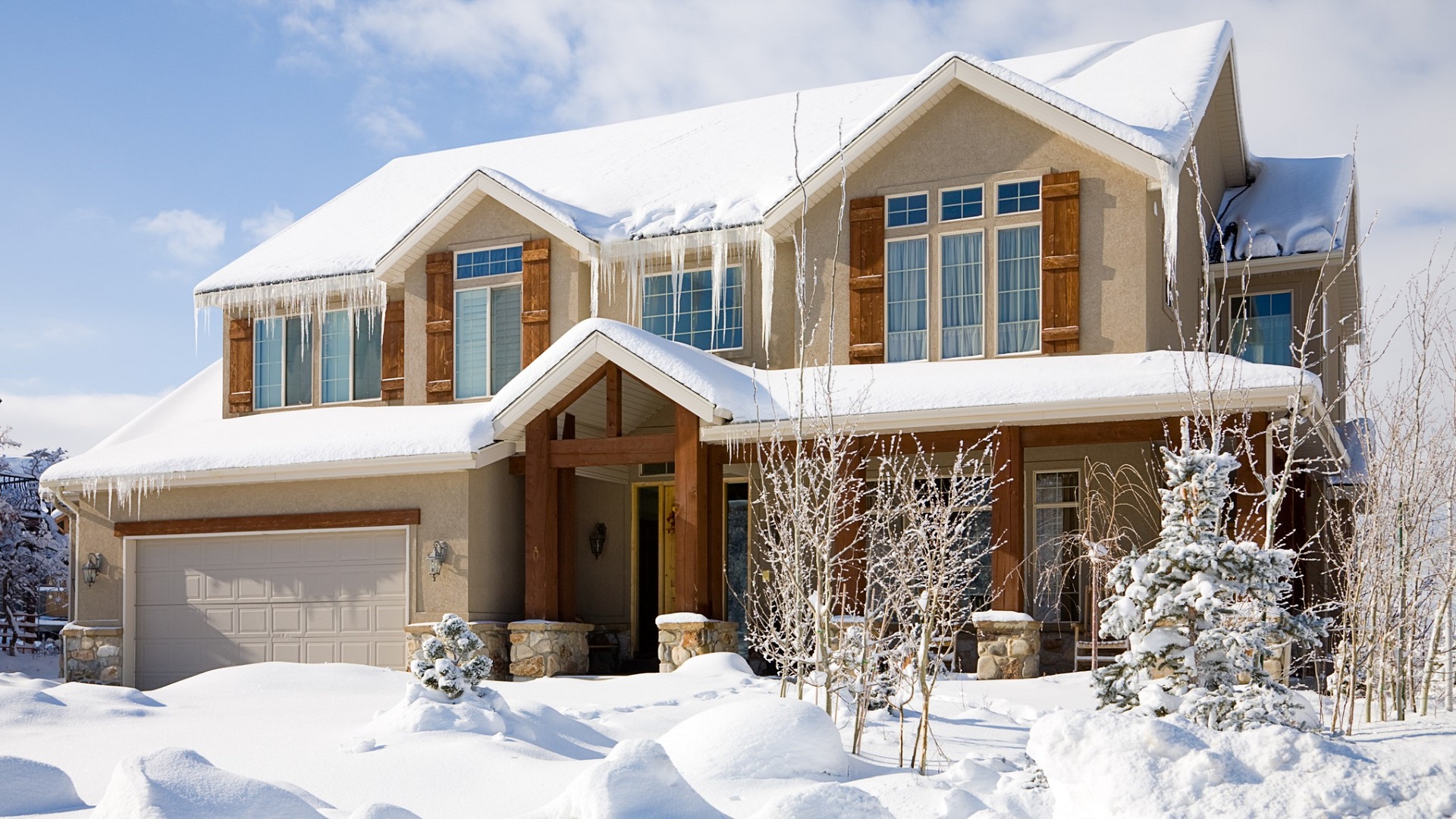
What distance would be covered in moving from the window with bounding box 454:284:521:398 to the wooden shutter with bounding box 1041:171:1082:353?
593 centimetres

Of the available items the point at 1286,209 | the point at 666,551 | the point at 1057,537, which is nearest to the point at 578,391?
the point at 666,551

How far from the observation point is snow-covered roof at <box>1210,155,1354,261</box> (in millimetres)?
14703

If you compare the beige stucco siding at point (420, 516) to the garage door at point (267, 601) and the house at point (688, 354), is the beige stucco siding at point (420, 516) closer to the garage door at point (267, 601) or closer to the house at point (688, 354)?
the house at point (688, 354)

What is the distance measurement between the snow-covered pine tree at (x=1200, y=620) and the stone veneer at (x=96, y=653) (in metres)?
11.6

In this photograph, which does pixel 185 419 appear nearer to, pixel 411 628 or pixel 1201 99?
pixel 411 628

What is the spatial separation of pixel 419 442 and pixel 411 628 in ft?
5.90

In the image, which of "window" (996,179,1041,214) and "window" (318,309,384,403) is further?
"window" (318,309,384,403)

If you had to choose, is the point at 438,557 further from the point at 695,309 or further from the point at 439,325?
the point at 695,309

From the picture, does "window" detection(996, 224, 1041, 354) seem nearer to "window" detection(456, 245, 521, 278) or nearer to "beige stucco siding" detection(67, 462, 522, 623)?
"beige stucco siding" detection(67, 462, 522, 623)

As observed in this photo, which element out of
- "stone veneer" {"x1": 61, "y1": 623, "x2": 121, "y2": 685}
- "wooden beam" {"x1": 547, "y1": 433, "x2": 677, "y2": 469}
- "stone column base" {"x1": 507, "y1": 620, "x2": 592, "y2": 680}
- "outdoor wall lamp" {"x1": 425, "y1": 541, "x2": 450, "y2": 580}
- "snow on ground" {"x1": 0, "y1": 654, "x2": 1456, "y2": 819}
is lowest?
"stone veneer" {"x1": 61, "y1": 623, "x2": 121, "y2": 685}

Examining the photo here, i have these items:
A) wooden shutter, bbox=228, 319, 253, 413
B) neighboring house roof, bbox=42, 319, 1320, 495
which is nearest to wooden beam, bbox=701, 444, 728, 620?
neighboring house roof, bbox=42, 319, 1320, 495

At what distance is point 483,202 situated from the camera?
15.9 m

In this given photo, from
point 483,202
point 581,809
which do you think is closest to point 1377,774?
point 581,809

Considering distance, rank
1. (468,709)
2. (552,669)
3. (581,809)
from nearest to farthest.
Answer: (581,809)
(468,709)
(552,669)
